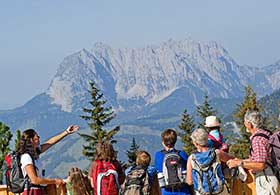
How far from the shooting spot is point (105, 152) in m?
7.19

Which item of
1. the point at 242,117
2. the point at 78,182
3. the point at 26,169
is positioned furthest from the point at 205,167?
the point at 242,117

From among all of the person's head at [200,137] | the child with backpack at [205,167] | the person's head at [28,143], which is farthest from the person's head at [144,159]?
the person's head at [28,143]

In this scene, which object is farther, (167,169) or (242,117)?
(242,117)

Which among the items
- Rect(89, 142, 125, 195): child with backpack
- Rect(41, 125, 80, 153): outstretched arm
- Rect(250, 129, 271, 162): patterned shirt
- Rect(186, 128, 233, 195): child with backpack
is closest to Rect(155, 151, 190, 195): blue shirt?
Rect(186, 128, 233, 195): child with backpack

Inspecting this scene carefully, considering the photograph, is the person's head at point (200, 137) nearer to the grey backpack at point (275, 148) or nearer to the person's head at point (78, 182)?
the grey backpack at point (275, 148)

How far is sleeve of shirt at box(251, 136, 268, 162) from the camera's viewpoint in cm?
707

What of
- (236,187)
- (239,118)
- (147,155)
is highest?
(239,118)

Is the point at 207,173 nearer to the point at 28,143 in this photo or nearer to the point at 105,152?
the point at 105,152

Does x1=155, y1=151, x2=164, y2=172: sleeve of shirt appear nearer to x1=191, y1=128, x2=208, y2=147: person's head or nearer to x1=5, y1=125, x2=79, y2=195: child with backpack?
x1=191, y1=128, x2=208, y2=147: person's head

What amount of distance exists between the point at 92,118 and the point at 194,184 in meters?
54.5

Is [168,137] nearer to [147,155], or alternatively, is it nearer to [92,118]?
[147,155]

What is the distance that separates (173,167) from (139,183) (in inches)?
17.6

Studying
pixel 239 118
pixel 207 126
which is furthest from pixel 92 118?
pixel 207 126

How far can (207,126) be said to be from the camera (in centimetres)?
803
